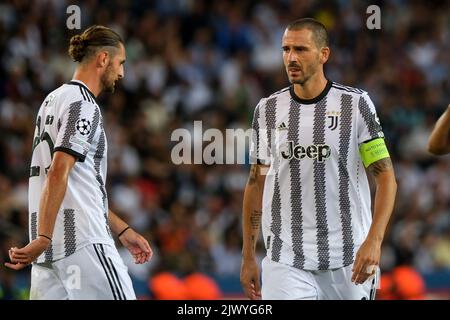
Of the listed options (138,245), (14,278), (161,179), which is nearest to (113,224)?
(138,245)

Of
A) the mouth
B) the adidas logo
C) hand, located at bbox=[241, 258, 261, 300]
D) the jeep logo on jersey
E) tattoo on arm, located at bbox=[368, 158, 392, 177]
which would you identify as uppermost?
the mouth

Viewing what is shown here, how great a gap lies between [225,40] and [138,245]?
7.83 m

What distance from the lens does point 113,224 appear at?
5.79 metres

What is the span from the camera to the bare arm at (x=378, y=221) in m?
5.20

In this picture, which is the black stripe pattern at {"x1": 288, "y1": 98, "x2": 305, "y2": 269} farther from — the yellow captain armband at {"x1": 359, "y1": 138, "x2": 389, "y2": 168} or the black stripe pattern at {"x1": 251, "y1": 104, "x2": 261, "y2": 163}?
the yellow captain armband at {"x1": 359, "y1": 138, "x2": 389, "y2": 168}

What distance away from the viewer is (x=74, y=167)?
5320 millimetres

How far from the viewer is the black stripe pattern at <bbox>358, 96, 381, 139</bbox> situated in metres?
5.64

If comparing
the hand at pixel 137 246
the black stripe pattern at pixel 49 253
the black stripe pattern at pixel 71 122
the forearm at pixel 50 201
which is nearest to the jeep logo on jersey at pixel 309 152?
the hand at pixel 137 246

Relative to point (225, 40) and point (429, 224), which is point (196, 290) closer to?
point (429, 224)

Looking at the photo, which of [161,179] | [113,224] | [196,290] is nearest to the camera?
[113,224]

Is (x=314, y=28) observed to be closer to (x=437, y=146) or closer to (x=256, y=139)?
(x=256, y=139)

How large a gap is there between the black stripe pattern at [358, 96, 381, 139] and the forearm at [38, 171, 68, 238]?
5.63ft

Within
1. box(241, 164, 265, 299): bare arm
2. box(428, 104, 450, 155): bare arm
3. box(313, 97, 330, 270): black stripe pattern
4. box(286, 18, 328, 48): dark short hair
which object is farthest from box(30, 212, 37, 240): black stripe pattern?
box(428, 104, 450, 155): bare arm

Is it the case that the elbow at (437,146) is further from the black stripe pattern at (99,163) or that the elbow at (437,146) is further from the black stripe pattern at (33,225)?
the black stripe pattern at (33,225)
